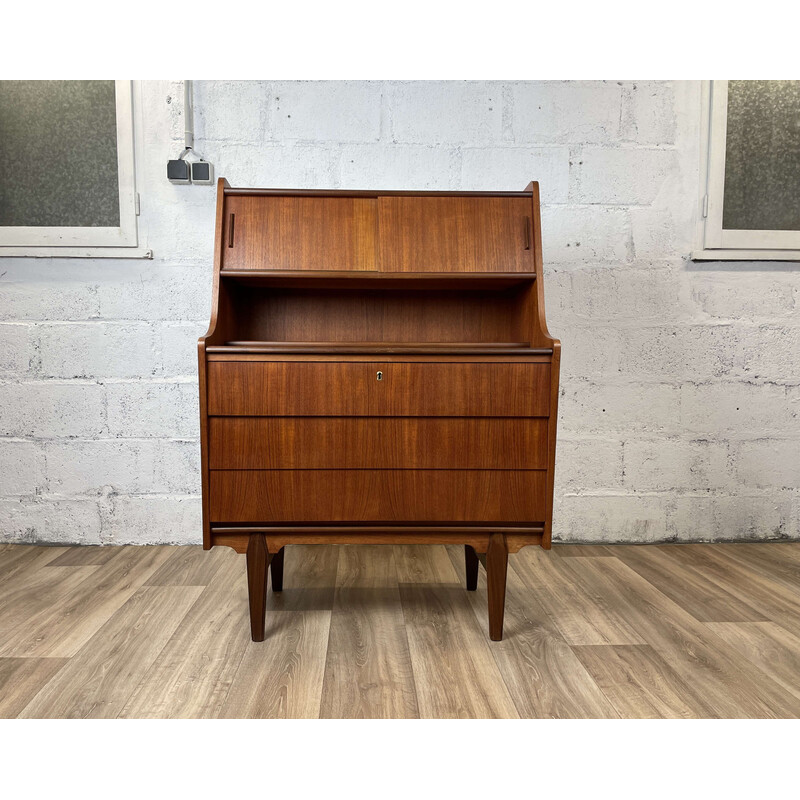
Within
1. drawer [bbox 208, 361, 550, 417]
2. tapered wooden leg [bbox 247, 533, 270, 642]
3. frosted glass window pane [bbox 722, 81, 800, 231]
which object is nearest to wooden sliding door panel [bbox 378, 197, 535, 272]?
drawer [bbox 208, 361, 550, 417]

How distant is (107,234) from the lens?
2.34 metres

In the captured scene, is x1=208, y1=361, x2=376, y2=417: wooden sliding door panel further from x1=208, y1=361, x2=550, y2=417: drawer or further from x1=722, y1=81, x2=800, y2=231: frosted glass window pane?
x1=722, y1=81, x2=800, y2=231: frosted glass window pane

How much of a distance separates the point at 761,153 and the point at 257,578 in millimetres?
2335

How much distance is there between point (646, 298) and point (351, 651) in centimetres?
170

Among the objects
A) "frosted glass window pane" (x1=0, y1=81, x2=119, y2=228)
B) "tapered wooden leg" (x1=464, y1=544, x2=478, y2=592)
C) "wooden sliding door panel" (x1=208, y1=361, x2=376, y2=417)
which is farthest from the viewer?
"frosted glass window pane" (x1=0, y1=81, x2=119, y2=228)

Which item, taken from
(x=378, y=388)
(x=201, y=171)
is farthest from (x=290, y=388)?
(x=201, y=171)

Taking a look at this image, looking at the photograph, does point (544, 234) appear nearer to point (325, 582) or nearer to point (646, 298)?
point (646, 298)

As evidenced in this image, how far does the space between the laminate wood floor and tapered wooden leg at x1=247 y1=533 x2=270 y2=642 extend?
54mm

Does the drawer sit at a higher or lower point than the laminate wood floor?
higher

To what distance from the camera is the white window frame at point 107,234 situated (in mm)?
2328

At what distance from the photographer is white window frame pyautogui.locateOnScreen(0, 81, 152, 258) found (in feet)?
7.64

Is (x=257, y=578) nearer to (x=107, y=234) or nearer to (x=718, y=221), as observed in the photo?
(x=107, y=234)

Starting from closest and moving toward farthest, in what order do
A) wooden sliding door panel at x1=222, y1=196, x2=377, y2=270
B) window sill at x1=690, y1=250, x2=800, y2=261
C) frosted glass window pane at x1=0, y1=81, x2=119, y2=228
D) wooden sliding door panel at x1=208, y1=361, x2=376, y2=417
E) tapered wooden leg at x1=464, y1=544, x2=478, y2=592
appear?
1. wooden sliding door panel at x1=208, y1=361, x2=376, y2=417
2. wooden sliding door panel at x1=222, y1=196, x2=377, y2=270
3. tapered wooden leg at x1=464, y1=544, x2=478, y2=592
4. frosted glass window pane at x1=0, y1=81, x2=119, y2=228
5. window sill at x1=690, y1=250, x2=800, y2=261

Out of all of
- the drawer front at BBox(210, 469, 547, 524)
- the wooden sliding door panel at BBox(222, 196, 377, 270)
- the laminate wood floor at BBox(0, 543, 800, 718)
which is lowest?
the laminate wood floor at BBox(0, 543, 800, 718)
